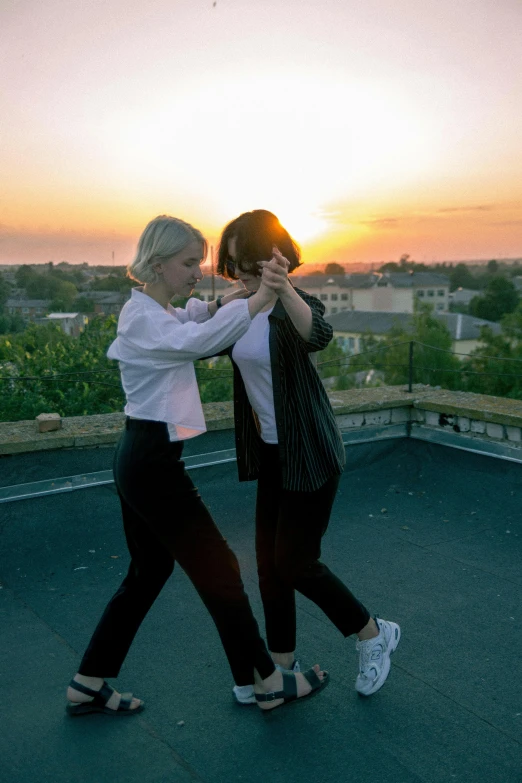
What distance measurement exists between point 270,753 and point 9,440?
2.33 metres

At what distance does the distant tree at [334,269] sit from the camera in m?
109

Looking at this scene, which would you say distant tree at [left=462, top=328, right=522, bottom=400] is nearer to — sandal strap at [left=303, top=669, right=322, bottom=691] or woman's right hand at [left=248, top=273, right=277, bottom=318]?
sandal strap at [left=303, top=669, right=322, bottom=691]

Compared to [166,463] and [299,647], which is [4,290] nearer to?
[299,647]

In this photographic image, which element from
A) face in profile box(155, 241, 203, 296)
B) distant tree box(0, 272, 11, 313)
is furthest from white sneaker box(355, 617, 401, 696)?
distant tree box(0, 272, 11, 313)

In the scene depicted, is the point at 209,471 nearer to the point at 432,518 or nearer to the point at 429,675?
the point at 432,518

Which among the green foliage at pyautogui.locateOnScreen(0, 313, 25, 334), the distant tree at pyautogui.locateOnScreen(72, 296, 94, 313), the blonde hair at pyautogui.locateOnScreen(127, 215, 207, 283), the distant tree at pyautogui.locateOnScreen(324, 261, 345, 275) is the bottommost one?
the distant tree at pyautogui.locateOnScreen(324, 261, 345, 275)

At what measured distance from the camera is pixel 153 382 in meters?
2.14

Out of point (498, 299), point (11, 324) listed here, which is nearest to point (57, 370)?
point (11, 324)

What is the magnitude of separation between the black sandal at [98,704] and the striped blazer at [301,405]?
90cm

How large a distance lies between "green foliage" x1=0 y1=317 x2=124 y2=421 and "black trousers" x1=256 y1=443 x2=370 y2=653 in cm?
385

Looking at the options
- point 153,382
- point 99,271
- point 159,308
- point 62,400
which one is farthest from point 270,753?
point 99,271

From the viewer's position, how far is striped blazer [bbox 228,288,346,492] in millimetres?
2260

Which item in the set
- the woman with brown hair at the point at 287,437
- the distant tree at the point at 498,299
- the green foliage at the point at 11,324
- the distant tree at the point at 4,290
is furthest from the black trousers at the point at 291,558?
the distant tree at the point at 498,299

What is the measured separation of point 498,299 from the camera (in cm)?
7544
